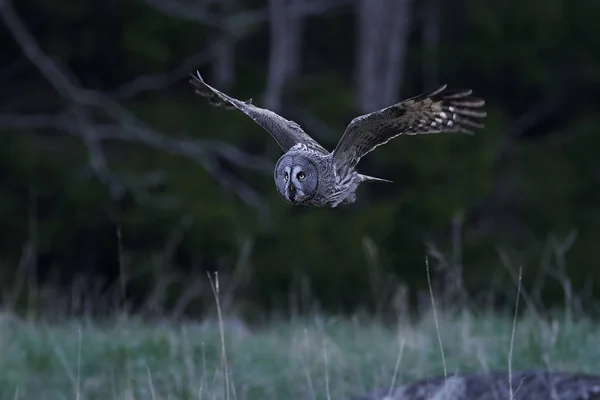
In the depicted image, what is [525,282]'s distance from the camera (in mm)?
15680

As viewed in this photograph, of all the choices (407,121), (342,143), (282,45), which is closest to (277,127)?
(342,143)

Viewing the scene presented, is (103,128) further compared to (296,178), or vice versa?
(103,128)

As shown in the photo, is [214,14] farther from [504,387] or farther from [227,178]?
[504,387]

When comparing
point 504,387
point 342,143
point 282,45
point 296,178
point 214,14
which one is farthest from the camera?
point 282,45

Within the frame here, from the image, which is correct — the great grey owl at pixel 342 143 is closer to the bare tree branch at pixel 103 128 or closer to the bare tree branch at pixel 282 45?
the bare tree branch at pixel 103 128

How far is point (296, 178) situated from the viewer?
4.68 meters

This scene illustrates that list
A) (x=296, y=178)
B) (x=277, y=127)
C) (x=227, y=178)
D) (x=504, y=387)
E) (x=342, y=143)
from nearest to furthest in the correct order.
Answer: (x=296, y=178) < (x=342, y=143) < (x=504, y=387) < (x=277, y=127) < (x=227, y=178)

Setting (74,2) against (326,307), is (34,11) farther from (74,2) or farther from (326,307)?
(326,307)

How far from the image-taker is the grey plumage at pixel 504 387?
4.83m

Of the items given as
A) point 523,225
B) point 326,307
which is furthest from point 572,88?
point 326,307

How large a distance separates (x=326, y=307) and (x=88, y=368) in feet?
27.7

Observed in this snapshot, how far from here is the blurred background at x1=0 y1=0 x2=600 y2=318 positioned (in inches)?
582

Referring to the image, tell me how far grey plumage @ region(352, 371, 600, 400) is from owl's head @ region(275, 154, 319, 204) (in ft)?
3.07

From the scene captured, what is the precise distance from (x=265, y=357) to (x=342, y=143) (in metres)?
2.14
